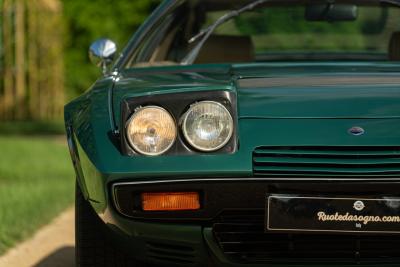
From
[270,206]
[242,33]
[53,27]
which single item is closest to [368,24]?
[242,33]

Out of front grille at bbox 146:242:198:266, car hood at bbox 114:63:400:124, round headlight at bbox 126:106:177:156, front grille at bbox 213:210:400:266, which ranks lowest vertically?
front grille at bbox 146:242:198:266

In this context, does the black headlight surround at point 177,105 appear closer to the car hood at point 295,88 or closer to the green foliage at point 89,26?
the car hood at point 295,88

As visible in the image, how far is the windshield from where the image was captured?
187 inches

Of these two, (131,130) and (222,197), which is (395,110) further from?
(131,130)

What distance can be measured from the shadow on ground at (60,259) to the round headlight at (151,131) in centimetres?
175

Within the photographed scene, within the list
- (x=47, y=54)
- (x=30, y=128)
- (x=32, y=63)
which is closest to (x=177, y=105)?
(x=30, y=128)

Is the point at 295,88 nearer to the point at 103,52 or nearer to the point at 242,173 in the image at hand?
the point at 242,173

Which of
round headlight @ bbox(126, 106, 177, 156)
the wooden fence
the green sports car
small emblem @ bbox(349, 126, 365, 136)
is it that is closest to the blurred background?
the wooden fence

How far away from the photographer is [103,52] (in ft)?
14.7

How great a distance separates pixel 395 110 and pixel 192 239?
2.43 feet

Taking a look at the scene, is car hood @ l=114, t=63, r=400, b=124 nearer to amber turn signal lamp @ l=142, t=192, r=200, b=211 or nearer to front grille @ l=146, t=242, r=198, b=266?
amber turn signal lamp @ l=142, t=192, r=200, b=211

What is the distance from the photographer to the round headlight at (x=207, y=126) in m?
3.04

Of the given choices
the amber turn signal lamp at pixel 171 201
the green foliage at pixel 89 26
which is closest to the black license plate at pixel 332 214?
the amber turn signal lamp at pixel 171 201

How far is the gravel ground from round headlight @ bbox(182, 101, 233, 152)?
181cm
